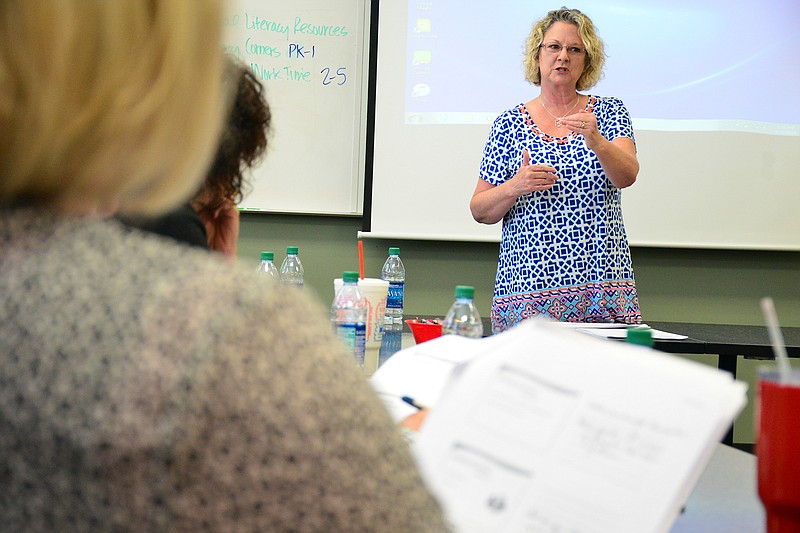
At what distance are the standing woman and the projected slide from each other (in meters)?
1.10

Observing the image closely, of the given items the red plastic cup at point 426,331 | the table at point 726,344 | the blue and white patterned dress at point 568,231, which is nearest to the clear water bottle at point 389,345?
the red plastic cup at point 426,331

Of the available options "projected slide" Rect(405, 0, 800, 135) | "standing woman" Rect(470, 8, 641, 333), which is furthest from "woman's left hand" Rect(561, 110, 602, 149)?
"projected slide" Rect(405, 0, 800, 135)

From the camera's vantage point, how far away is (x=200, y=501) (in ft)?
1.32

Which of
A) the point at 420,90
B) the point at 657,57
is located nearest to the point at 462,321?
the point at 420,90

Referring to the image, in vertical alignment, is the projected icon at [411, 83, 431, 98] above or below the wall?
above

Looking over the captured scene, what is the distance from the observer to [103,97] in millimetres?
441

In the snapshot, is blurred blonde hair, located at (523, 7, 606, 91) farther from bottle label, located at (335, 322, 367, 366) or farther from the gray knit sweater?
the gray knit sweater

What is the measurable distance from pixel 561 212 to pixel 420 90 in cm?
137

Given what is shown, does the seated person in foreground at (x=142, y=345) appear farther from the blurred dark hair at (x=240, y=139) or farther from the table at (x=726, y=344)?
the table at (x=726, y=344)

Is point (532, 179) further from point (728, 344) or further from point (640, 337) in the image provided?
point (640, 337)

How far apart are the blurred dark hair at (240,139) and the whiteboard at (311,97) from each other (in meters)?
1.98

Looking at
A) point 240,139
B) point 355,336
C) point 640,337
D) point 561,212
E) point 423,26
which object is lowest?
point 355,336

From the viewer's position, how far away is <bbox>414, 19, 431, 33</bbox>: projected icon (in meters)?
3.50

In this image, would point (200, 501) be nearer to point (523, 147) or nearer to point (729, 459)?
point (729, 459)
